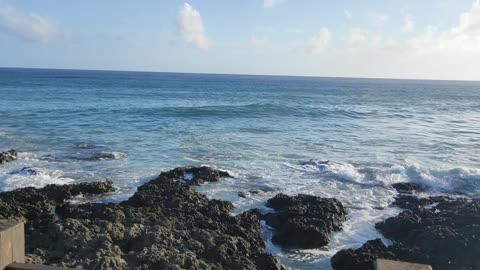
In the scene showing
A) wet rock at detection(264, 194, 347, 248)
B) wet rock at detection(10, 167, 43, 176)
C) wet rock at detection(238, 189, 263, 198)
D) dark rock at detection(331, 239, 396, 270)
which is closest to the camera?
dark rock at detection(331, 239, 396, 270)

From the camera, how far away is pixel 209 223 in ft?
34.3

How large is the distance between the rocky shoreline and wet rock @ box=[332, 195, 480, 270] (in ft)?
0.06

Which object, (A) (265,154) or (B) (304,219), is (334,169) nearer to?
(A) (265,154)

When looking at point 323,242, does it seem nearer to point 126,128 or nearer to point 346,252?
point 346,252

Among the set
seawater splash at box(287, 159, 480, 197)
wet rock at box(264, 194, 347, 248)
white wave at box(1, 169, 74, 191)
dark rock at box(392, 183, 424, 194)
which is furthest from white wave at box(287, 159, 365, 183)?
white wave at box(1, 169, 74, 191)

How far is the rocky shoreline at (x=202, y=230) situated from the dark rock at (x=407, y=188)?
145 centimetres

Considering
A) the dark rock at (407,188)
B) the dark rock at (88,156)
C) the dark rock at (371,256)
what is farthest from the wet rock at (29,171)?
the dark rock at (407,188)

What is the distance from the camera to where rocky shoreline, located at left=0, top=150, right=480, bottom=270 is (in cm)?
844

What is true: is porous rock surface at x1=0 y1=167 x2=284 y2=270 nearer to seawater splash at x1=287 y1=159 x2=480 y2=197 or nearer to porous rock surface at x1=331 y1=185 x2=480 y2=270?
porous rock surface at x1=331 y1=185 x2=480 y2=270

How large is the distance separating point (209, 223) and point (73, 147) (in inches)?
493

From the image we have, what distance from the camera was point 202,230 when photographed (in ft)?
31.7

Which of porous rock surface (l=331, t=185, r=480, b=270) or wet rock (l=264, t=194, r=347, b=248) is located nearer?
porous rock surface (l=331, t=185, r=480, b=270)

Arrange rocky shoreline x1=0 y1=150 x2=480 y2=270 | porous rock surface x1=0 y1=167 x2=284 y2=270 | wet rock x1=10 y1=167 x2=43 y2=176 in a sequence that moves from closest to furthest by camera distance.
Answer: porous rock surface x1=0 y1=167 x2=284 y2=270 < rocky shoreline x1=0 y1=150 x2=480 y2=270 < wet rock x1=10 y1=167 x2=43 y2=176

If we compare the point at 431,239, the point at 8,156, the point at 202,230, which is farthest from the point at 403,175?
the point at 8,156
